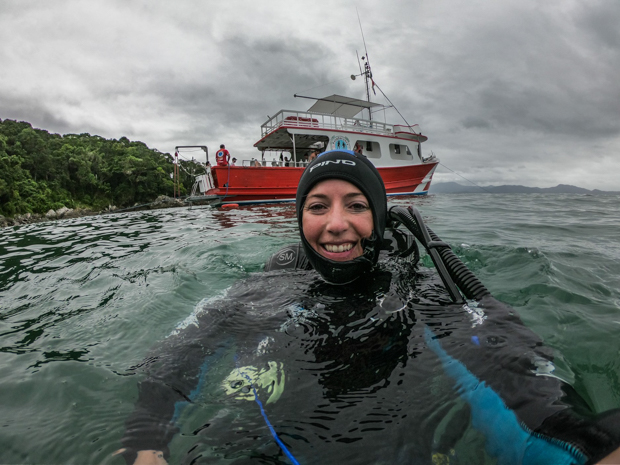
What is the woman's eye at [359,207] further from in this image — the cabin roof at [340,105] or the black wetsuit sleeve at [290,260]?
the cabin roof at [340,105]

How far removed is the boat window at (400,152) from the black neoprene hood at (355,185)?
17543 millimetres

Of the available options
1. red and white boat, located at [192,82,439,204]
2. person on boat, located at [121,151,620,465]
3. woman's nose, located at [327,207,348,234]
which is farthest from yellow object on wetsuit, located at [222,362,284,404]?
red and white boat, located at [192,82,439,204]

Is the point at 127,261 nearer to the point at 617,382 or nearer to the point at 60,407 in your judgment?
the point at 60,407

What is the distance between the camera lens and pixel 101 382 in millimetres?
1580

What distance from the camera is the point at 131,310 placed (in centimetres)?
259

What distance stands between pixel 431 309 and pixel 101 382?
71.4 inches

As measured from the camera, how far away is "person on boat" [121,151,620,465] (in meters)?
1.01

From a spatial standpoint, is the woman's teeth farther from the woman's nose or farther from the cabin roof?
the cabin roof

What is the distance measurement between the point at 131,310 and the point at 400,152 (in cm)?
1881

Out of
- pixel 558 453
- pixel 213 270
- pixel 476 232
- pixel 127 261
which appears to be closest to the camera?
pixel 558 453

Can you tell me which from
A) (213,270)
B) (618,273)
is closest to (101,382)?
(213,270)

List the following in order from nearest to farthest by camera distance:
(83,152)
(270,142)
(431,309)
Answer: (431,309), (270,142), (83,152)

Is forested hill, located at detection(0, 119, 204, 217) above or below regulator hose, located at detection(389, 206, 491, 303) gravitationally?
above

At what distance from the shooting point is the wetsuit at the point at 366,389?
100 cm
